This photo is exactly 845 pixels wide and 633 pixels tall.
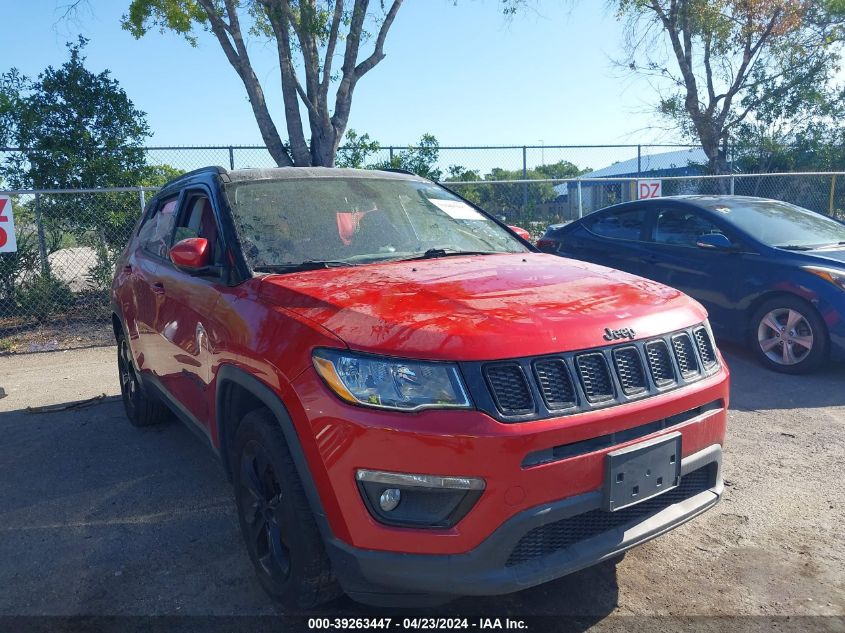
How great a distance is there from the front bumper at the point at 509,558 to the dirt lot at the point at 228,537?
1.66ft

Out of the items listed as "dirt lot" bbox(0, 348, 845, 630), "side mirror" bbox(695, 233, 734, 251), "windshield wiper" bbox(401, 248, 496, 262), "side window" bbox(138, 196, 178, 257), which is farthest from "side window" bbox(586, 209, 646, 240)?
"side window" bbox(138, 196, 178, 257)

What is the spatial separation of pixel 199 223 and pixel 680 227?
500 centimetres

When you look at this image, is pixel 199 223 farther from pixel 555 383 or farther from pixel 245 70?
pixel 245 70

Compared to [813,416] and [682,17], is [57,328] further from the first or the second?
[682,17]

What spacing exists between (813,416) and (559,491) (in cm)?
355

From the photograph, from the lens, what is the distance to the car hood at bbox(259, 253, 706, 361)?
87.7 inches

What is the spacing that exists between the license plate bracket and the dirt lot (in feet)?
2.02

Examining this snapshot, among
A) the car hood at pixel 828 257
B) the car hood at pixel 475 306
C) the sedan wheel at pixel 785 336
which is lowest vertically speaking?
the sedan wheel at pixel 785 336

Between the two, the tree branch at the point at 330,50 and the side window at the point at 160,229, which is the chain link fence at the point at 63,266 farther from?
the side window at the point at 160,229

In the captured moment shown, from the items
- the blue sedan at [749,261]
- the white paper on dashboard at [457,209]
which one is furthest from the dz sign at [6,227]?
the blue sedan at [749,261]

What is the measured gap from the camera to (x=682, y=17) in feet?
48.9

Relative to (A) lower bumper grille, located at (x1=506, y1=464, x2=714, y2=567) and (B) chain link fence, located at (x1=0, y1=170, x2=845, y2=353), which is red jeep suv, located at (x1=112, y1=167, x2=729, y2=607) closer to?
(A) lower bumper grille, located at (x1=506, y1=464, x2=714, y2=567)

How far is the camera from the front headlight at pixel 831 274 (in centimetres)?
561

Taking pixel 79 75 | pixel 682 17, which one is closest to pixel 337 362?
pixel 79 75
